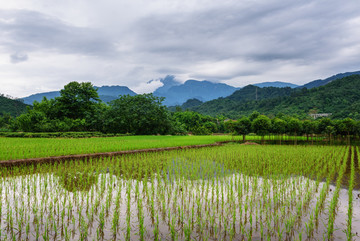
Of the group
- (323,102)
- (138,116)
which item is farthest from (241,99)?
(138,116)

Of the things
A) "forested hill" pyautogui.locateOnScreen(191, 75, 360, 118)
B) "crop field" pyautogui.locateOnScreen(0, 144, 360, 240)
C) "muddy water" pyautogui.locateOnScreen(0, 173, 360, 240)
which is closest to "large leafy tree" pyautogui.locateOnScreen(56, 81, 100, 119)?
"crop field" pyautogui.locateOnScreen(0, 144, 360, 240)

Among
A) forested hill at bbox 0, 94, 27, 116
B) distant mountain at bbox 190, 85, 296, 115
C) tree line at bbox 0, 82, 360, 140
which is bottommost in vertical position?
tree line at bbox 0, 82, 360, 140

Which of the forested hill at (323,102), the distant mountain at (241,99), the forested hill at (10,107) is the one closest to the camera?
the forested hill at (10,107)

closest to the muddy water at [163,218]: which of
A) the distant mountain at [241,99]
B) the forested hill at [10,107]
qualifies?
the forested hill at [10,107]

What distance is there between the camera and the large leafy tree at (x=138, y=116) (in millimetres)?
33406

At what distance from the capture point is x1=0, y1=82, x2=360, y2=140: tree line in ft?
90.0

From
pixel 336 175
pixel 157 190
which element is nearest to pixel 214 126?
pixel 336 175

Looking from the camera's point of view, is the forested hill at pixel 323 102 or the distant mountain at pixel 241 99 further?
the distant mountain at pixel 241 99

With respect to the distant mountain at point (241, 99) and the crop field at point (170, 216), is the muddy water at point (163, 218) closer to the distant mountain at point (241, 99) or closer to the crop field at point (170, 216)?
the crop field at point (170, 216)

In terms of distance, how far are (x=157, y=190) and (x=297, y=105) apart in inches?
3389

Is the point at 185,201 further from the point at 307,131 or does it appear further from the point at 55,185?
the point at 307,131

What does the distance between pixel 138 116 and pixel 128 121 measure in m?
1.82

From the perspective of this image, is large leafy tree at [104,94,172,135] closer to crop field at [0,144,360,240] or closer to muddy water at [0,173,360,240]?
crop field at [0,144,360,240]

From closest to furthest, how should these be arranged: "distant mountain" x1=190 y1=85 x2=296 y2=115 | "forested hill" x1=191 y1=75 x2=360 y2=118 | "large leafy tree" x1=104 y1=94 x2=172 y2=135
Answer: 1. "large leafy tree" x1=104 y1=94 x2=172 y2=135
2. "forested hill" x1=191 y1=75 x2=360 y2=118
3. "distant mountain" x1=190 y1=85 x2=296 y2=115
